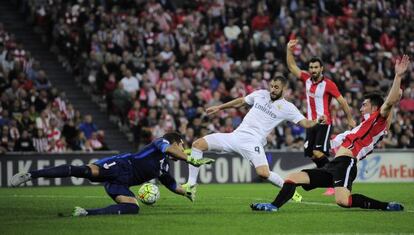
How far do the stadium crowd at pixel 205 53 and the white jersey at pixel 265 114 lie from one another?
9.13 metres

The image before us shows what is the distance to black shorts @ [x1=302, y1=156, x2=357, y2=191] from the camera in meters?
12.5

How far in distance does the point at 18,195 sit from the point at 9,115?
6127mm

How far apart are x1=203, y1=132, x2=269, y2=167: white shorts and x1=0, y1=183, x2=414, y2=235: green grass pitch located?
798mm

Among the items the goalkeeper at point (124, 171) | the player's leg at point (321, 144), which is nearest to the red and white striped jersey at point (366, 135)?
the goalkeeper at point (124, 171)

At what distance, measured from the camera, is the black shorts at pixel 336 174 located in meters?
12.5

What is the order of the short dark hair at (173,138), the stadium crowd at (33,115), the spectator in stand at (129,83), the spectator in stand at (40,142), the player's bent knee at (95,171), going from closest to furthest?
the player's bent knee at (95,171) < the short dark hair at (173,138) < the stadium crowd at (33,115) < the spectator in stand at (40,142) < the spectator in stand at (129,83)

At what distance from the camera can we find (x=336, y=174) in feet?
41.2

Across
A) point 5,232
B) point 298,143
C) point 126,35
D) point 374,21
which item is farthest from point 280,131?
point 5,232

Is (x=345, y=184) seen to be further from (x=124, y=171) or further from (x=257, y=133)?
(x=124, y=171)

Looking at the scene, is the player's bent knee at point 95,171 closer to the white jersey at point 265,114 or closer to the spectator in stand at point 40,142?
the white jersey at point 265,114

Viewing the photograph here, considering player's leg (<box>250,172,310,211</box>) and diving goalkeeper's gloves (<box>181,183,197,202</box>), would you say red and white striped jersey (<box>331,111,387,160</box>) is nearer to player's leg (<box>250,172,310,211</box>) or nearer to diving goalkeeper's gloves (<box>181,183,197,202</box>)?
player's leg (<box>250,172,310,211</box>)

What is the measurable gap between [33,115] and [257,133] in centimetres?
994

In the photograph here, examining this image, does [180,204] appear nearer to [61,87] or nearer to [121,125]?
[121,125]

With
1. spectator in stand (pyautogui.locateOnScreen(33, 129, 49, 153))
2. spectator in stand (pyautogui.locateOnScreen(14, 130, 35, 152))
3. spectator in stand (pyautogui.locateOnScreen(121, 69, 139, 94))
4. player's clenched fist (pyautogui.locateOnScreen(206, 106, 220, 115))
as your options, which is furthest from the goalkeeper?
spectator in stand (pyautogui.locateOnScreen(121, 69, 139, 94))
